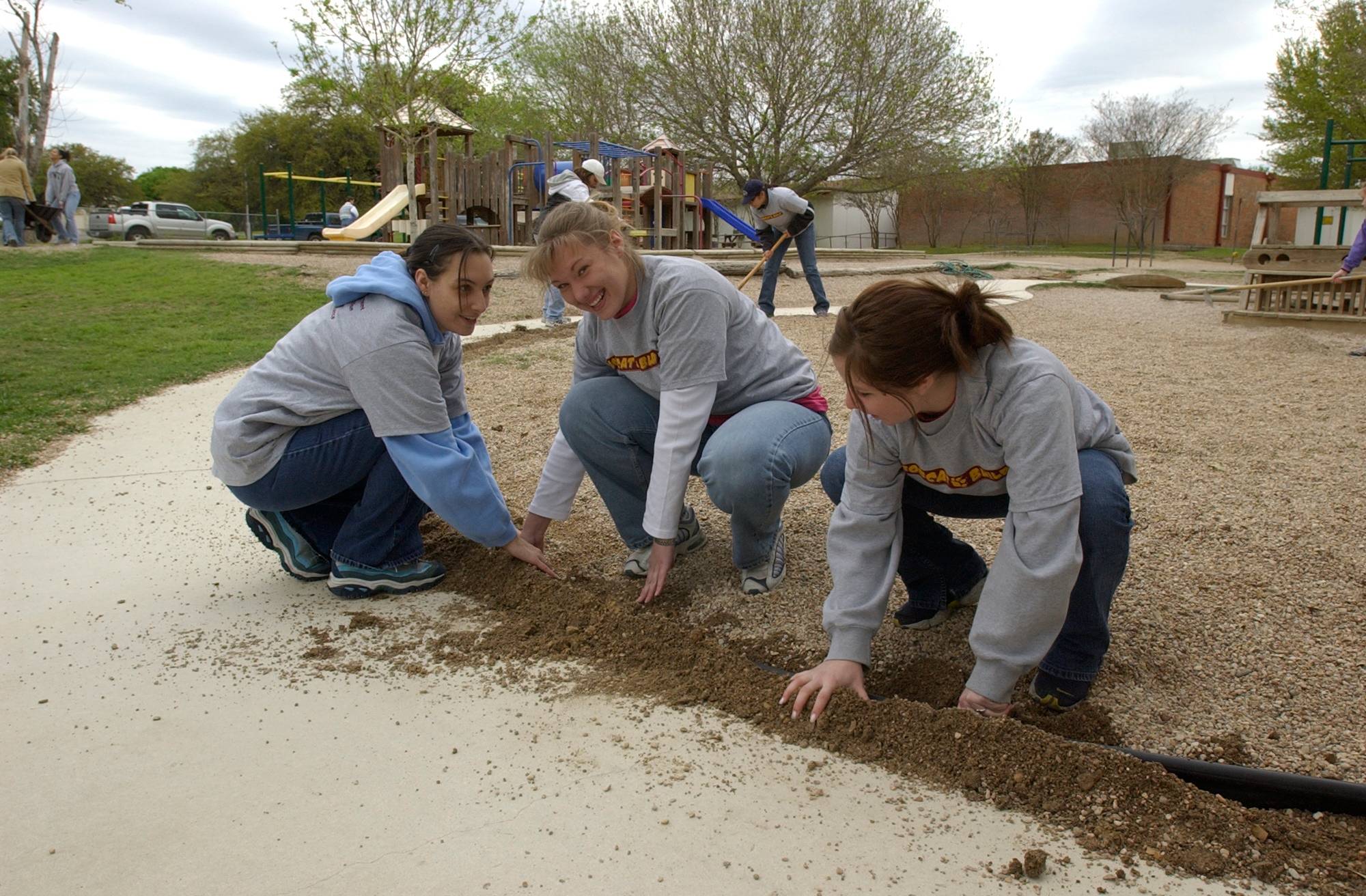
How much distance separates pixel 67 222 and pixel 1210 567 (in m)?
18.9

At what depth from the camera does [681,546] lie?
299 cm

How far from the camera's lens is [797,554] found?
294cm

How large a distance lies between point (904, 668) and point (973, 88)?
1020 inches

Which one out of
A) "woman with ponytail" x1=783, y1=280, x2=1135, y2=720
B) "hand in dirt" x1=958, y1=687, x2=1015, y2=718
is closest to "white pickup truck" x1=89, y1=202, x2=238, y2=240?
"woman with ponytail" x1=783, y1=280, x2=1135, y2=720

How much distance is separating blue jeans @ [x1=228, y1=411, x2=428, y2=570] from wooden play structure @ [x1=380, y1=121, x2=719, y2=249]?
11631 millimetres

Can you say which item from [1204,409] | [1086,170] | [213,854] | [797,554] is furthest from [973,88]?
[213,854]

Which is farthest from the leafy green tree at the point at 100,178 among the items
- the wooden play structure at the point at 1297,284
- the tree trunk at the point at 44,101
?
the wooden play structure at the point at 1297,284

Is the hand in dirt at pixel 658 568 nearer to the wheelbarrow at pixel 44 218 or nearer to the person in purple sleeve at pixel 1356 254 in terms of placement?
the person in purple sleeve at pixel 1356 254

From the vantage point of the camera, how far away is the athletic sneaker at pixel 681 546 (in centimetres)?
286

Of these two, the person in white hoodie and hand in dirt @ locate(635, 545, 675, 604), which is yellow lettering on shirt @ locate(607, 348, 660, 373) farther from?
the person in white hoodie

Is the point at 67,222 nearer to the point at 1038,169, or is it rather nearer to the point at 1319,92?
the point at 1319,92

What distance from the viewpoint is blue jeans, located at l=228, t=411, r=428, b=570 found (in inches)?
101

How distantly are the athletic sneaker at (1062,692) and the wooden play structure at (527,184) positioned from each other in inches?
493

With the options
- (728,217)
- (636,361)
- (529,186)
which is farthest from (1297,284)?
(728,217)
